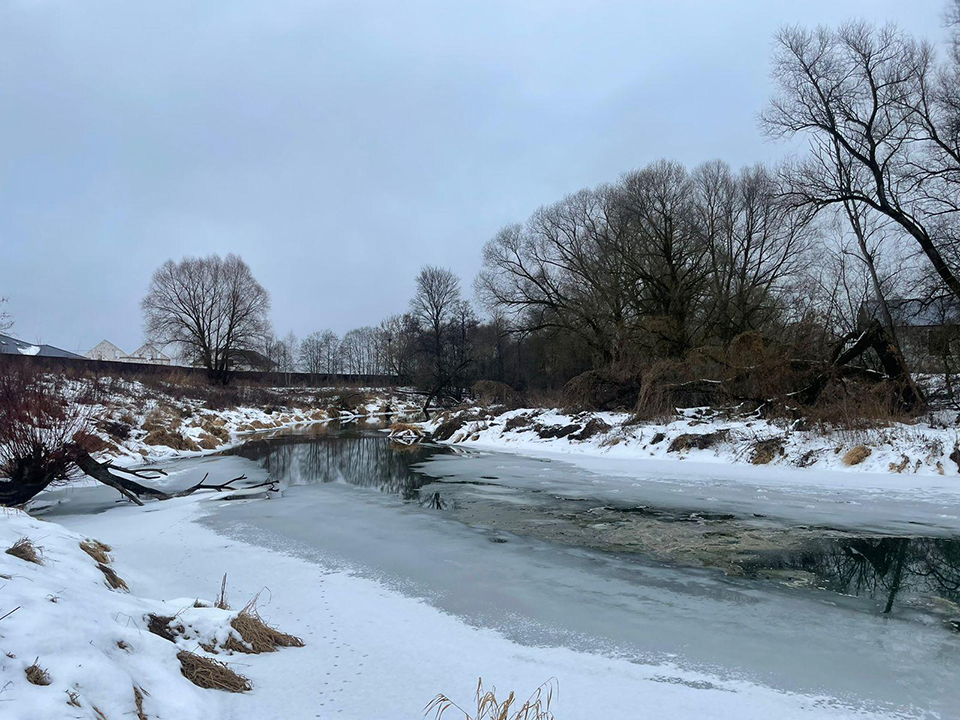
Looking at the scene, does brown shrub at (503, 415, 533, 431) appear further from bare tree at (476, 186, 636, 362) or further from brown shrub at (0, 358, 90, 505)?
brown shrub at (0, 358, 90, 505)

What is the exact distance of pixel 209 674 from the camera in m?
3.54

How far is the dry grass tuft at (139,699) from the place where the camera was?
111 inches

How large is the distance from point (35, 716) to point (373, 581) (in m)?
3.82

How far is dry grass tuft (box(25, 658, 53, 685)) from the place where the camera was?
8.79ft

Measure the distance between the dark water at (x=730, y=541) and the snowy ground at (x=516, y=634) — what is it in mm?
731

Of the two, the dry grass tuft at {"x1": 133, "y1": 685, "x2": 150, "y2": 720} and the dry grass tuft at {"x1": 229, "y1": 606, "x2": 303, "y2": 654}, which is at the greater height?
the dry grass tuft at {"x1": 133, "y1": 685, "x2": 150, "y2": 720}

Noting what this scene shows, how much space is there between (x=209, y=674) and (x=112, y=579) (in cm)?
225

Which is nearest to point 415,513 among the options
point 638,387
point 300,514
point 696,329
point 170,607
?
point 300,514

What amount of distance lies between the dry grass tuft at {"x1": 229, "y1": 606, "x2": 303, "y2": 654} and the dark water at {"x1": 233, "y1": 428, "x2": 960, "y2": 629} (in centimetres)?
404

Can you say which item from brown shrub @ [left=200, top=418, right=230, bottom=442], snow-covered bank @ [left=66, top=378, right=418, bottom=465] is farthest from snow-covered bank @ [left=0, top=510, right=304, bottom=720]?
brown shrub @ [left=200, top=418, right=230, bottom=442]

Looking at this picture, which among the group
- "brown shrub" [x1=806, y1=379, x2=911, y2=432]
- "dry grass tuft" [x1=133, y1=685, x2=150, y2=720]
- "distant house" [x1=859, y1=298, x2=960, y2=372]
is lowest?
"dry grass tuft" [x1=133, y1=685, x2=150, y2=720]

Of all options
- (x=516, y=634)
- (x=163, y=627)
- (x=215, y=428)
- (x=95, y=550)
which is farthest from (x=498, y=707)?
(x=215, y=428)

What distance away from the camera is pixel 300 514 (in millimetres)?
9945

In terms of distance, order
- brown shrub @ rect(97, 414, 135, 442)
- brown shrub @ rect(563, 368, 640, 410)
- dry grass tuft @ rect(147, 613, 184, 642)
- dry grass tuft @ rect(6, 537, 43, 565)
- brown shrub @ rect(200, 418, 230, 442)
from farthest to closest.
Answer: brown shrub @ rect(200, 418, 230, 442) < brown shrub @ rect(563, 368, 640, 410) < brown shrub @ rect(97, 414, 135, 442) < dry grass tuft @ rect(6, 537, 43, 565) < dry grass tuft @ rect(147, 613, 184, 642)
